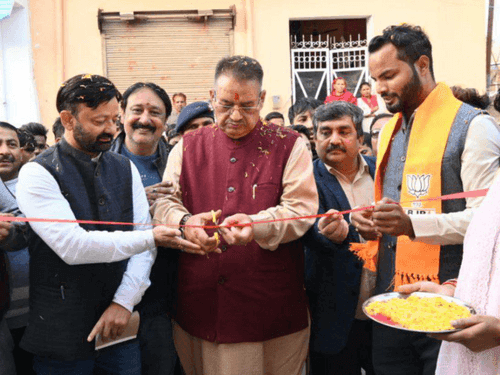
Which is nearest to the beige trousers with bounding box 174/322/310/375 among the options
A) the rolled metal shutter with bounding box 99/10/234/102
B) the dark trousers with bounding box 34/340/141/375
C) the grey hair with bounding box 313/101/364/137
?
the dark trousers with bounding box 34/340/141/375

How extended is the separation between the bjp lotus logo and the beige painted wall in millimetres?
9221

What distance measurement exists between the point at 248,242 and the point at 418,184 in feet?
2.90

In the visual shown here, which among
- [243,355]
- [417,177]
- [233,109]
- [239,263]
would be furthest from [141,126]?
[417,177]

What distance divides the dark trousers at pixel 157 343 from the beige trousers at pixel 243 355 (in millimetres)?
50

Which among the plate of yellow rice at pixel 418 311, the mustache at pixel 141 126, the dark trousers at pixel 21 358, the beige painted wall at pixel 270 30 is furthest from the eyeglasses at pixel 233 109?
the beige painted wall at pixel 270 30

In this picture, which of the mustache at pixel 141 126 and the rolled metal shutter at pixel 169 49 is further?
the rolled metal shutter at pixel 169 49

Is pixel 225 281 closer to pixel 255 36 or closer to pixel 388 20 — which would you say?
pixel 255 36

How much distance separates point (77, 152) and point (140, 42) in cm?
974

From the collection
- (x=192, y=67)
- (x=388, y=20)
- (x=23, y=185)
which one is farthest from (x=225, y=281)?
(x=388, y=20)

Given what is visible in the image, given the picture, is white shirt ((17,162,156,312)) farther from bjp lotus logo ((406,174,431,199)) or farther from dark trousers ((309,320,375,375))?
dark trousers ((309,320,375,375))

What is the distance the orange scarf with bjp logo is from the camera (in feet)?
7.68

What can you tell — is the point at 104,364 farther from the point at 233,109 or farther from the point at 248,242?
the point at 233,109

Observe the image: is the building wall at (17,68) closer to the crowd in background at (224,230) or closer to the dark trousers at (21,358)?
the dark trousers at (21,358)

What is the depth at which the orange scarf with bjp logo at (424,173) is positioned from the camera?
2342 mm
